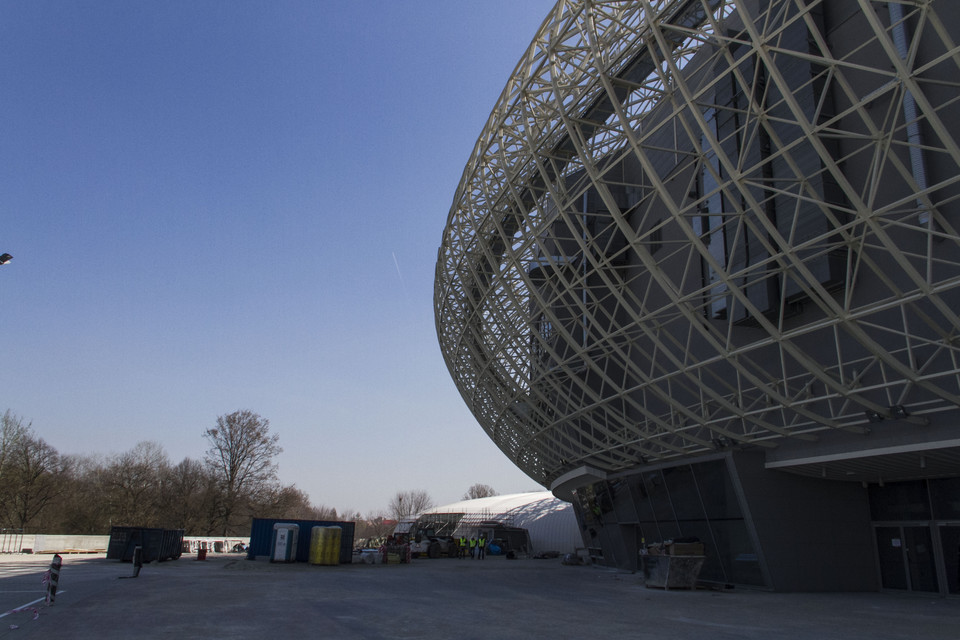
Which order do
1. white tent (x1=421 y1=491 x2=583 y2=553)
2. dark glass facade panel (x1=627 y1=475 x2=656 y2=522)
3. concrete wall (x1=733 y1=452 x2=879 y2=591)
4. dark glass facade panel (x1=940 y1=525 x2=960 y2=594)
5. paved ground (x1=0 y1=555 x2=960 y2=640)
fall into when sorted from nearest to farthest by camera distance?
1. paved ground (x1=0 y1=555 x2=960 y2=640)
2. dark glass facade panel (x1=940 y1=525 x2=960 y2=594)
3. concrete wall (x1=733 y1=452 x2=879 y2=591)
4. dark glass facade panel (x1=627 y1=475 x2=656 y2=522)
5. white tent (x1=421 y1=491 x2=583 y2=553)

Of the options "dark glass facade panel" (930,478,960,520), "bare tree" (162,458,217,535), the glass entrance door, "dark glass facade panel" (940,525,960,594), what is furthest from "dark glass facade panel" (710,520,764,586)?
"bare tree" (162,458,217,535)

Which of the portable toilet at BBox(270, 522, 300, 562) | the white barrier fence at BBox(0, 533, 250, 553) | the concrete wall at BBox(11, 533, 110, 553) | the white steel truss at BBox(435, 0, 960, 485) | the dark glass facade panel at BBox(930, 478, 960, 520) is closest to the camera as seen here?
A: the white steel truss at BBox(435, 0, 960, 485)

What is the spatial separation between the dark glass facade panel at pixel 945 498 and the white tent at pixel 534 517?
3620 centimetres

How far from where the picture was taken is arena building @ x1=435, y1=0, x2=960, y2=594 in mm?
14680

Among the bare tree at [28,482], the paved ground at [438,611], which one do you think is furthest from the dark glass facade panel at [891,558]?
the bare tree at [28,482]

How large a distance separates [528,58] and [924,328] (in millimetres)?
14332

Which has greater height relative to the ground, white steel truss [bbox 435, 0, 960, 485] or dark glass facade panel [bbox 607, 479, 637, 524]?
→ white steel truss [bbox 435, 0, 960, 485]

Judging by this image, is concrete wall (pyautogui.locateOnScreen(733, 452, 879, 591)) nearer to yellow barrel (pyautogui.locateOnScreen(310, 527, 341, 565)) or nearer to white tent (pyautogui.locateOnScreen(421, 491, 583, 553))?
yellow barrel (pyautogui.locateOnScreen(310, 527, 341, 565))

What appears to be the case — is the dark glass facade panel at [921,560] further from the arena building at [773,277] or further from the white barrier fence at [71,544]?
the white barrier fence at [71,544]

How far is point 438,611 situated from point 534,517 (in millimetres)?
49471

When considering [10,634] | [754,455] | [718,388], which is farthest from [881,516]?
[10,634]

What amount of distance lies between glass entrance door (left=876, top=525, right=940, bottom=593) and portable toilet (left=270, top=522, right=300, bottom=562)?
996 inches

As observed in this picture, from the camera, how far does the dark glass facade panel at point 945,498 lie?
18922 millimetres

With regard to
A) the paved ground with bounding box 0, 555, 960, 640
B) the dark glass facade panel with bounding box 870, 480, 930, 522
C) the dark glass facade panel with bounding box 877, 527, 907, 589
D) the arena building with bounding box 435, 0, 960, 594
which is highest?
the arena building with bounding box 435, 0, 960, 594
